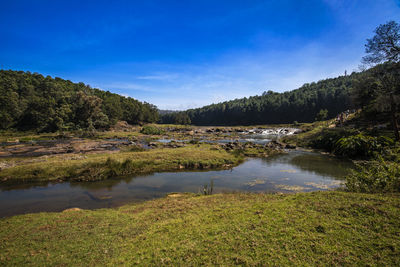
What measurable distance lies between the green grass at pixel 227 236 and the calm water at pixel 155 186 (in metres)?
3.74

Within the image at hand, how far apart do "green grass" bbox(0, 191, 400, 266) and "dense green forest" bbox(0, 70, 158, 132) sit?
222ft

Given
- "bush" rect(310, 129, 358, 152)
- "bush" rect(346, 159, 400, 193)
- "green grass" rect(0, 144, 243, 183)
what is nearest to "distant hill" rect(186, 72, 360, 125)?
"bush" rect(310, 129, 358, 152)

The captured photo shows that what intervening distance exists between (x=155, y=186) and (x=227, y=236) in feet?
33.4

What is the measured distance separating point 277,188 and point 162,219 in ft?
32.3

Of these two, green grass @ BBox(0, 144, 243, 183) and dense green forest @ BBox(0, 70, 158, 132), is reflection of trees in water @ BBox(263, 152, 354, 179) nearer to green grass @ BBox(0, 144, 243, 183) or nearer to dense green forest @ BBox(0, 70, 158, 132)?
green grass @ BBox(0, 144, 243, 183)

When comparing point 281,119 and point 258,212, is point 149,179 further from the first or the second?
point 281,119

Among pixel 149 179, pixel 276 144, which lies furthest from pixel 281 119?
pixel 149 179

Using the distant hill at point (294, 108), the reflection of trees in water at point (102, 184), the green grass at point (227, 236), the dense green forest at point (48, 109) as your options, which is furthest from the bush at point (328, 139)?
Answer: the distant hill at point (294, 108)

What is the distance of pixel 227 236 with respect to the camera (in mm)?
5375

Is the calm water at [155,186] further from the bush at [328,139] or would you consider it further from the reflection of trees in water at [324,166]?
the bush at [328,139]

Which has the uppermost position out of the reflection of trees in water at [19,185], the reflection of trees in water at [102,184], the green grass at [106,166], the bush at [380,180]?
the bush at [380,180]

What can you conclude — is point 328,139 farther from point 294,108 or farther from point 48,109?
point 294,108

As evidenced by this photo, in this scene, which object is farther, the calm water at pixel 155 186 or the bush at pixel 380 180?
the calm water at pixel 155 186

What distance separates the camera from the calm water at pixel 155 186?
11.2 meters
